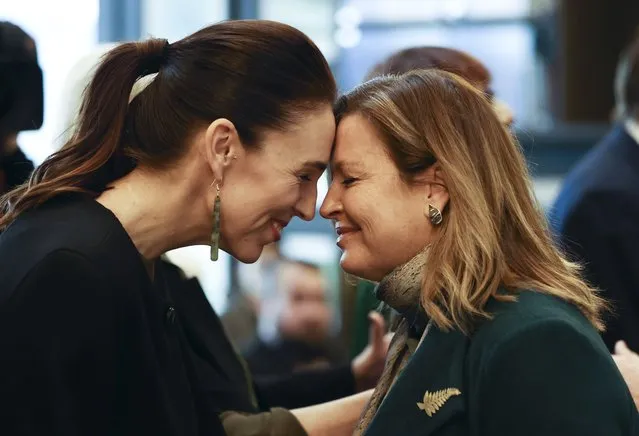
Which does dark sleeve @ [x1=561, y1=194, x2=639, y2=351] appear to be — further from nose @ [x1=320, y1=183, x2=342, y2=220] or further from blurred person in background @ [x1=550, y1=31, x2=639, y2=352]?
nose @ [x1=320, y1=183, x2=342, y2=220]

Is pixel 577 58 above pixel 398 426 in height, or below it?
below

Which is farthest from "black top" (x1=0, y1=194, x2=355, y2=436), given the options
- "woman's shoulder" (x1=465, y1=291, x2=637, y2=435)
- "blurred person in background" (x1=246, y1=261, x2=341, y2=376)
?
"blurred person in background" (x1=246, y1=261, x2=341, y2=376)

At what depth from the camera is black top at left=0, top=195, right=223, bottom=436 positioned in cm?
190

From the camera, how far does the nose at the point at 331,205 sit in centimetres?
228

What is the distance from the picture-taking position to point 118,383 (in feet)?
6.66

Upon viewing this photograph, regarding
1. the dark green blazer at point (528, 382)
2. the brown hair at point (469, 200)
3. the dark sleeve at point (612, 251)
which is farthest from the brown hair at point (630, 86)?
the dark green blazer at point (528, 382)

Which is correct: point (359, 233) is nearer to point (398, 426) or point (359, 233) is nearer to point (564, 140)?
point (398, 426)

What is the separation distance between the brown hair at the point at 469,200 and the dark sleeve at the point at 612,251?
0.96 metres

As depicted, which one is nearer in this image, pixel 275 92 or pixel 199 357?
pixel 275 92

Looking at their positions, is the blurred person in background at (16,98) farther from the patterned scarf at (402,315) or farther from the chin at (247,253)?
the patterned scarf at (402,315)

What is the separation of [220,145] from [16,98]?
1.75 ft

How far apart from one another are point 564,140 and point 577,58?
64 centimetres

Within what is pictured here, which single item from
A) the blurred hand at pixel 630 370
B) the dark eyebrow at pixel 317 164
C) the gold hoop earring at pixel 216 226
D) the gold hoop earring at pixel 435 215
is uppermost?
the dark eyebrow at pixel 317 164

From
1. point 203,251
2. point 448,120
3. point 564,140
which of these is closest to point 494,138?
point 448,120
